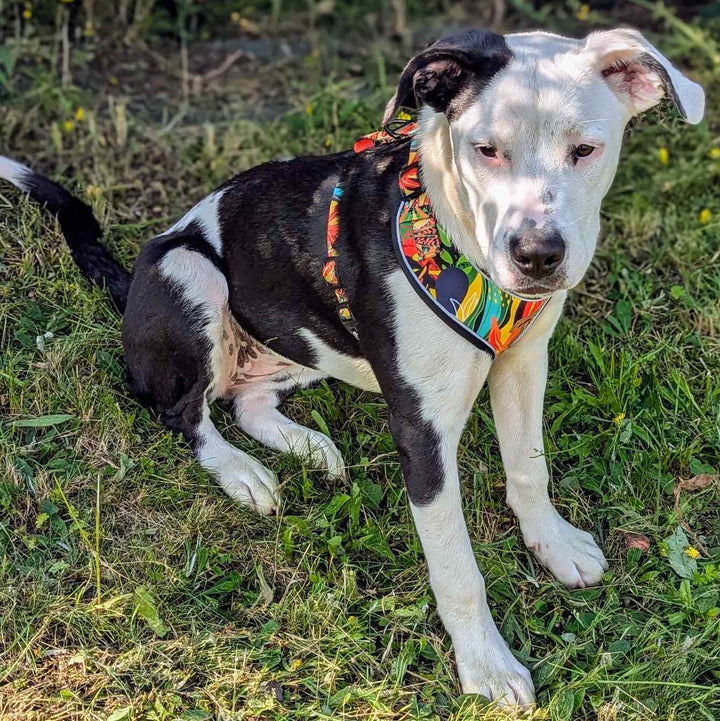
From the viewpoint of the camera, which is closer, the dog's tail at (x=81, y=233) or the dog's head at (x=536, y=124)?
the dog's head at (x=536, y=124)

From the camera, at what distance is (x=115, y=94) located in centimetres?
573

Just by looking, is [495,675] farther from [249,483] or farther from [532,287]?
[532,287]

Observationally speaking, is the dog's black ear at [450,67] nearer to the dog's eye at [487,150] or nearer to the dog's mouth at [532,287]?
the dog's eye at [487,150]

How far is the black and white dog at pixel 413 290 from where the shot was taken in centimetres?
287

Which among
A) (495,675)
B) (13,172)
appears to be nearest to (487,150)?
(495,675)

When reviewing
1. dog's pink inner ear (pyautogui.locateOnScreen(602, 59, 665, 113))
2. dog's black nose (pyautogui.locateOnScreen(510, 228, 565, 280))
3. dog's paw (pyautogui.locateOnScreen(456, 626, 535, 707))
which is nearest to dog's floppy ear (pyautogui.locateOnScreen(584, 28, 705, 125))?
dog's pink inner ear (pyautogui.locateOnScreen(602, 59, 665, 113))

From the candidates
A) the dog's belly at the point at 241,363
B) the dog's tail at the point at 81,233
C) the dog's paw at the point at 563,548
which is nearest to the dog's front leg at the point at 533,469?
the dog's paw at the point at 563,548

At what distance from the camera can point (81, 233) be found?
4.21m

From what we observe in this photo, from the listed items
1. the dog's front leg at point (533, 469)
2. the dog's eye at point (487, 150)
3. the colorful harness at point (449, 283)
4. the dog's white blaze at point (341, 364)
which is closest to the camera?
the dog's eye at point (487, 150)

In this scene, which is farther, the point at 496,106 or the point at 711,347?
the point at 711,347

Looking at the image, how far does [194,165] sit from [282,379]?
5.13ft

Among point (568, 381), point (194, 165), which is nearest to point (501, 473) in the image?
point (568, 381)

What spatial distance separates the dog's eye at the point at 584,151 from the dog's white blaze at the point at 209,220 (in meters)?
1.45

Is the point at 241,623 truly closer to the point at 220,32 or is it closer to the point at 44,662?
the point at 44,662
